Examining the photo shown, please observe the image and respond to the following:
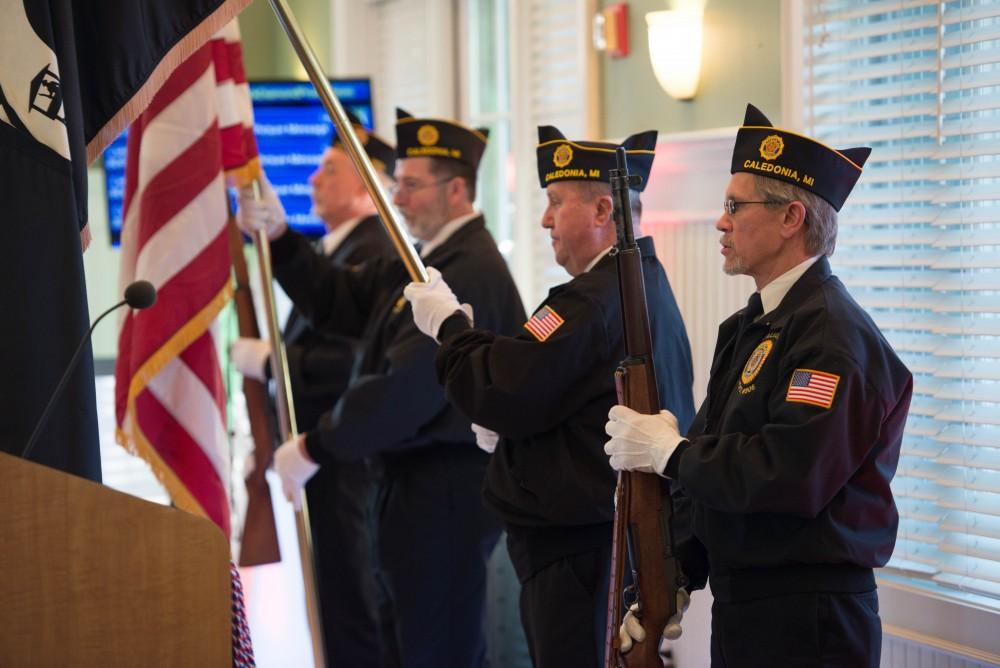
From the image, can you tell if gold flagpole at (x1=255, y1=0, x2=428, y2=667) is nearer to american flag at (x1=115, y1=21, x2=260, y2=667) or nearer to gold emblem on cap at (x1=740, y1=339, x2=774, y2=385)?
american flag at (x1=115, y1=21, x2=260, y2=667)

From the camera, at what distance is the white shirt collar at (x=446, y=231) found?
10.4 ft

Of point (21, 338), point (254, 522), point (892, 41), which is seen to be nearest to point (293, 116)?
point (254, 522)

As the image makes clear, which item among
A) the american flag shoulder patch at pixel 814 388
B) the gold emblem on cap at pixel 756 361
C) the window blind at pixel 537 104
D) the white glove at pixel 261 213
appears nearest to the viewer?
the american flag shoulder patch at pixel 814 388

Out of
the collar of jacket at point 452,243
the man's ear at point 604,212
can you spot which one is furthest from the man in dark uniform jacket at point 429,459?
the man's ear at point 604,212

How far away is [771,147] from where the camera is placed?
195 cm

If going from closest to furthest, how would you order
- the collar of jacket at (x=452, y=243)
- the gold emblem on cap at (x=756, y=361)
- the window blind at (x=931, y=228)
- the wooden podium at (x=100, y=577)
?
the wooden podium at (x=100, y=577) → the gold emblem on cap at (x=756, y=361) → the window blind at (x=931, y=228) → the collar of jacket at (x=452, y=243)

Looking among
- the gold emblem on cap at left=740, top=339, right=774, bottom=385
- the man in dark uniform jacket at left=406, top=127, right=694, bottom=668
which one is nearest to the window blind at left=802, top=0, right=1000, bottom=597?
the man in dark uniform jacket at left=406, top=127, right=694, bottom=668

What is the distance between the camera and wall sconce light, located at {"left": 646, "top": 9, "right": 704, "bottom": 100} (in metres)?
3.20

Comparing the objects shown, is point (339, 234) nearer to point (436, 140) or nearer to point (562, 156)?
point (436, 140)

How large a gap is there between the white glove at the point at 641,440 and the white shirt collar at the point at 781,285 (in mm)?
253

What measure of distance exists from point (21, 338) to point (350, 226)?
2253 millimetres

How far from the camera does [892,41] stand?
2.71 m

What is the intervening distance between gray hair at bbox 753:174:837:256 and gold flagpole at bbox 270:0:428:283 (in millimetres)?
785

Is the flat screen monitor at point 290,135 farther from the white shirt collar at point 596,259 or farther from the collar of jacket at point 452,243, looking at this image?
the white shirt collar at point 596,259
